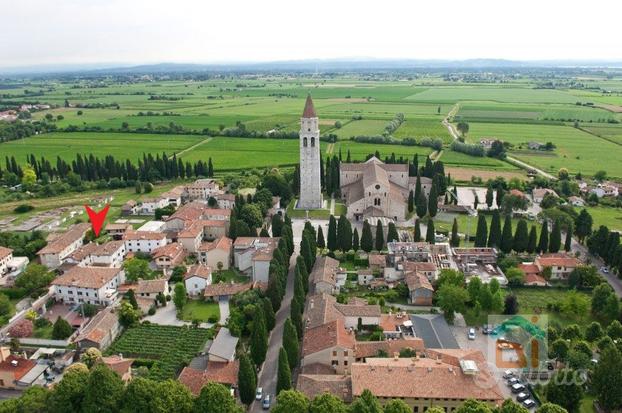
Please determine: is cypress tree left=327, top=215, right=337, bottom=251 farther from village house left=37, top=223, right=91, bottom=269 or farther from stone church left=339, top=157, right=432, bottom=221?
village house left=37, top=223, right=91, bottom=269

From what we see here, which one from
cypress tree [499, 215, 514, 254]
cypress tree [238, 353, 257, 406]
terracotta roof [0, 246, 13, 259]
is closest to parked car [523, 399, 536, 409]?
cypress tree [238, 353, 257, 406]

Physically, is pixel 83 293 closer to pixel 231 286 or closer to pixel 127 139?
pixel 231 286

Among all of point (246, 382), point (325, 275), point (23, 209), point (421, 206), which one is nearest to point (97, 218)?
point (23, 209)

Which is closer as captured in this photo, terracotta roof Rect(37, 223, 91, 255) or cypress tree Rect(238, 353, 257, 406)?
cypress tree Rect(238, 353, 257, 406)

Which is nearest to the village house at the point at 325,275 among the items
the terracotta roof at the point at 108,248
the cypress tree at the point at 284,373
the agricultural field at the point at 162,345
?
the agricultural field at the point at 162,345

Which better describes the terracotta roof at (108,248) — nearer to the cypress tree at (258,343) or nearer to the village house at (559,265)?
the cypress tree at (258,343)
